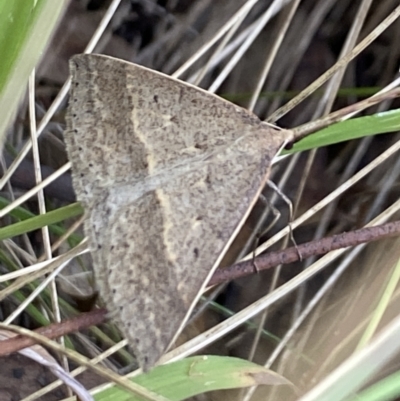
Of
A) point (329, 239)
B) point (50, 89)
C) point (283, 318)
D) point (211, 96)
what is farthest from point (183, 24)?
point (329, 239)

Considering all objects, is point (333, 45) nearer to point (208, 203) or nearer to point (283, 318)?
point (283, 318)

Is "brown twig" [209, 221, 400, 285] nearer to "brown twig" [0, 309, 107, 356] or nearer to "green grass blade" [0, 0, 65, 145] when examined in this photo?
"brown twig" [0, 309, 107, 356]

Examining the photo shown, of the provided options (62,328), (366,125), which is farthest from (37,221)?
(366,125)

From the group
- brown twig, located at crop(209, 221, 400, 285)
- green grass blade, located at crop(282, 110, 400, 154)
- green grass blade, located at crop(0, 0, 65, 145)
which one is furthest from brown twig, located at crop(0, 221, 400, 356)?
green grass blade, located at crop(0, 0, 65, 145)

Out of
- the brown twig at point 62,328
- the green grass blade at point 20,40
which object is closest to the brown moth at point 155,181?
the brown twig at point 62,328

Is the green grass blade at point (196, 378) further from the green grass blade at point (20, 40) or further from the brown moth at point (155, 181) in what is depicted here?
the green grass blade at point (20, 40)
